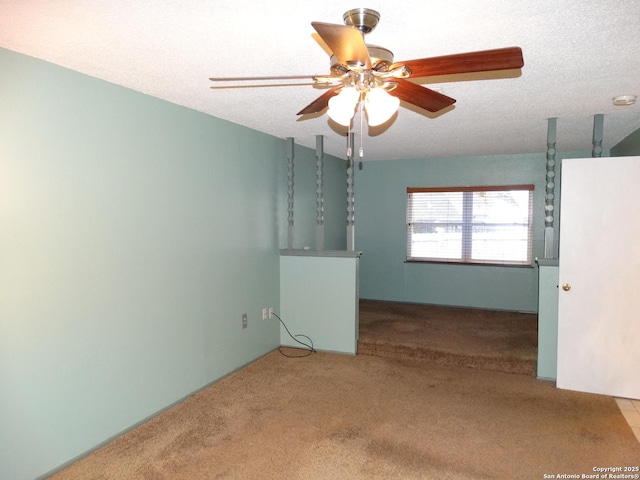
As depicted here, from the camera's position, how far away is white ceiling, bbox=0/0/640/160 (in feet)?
5.73

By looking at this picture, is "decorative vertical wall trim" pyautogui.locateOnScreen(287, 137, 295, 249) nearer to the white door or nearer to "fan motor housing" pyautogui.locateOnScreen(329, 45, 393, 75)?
the white door

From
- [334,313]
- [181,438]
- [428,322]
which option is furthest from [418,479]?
[428,322]

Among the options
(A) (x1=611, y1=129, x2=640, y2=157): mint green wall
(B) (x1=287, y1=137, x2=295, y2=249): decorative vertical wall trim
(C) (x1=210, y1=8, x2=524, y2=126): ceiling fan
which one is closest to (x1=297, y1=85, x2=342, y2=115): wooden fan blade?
(C) (x1=210, y1=8, x2=524, y2=126): ceiling fan

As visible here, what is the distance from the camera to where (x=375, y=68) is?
172cm

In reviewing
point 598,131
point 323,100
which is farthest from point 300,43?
point 598,131

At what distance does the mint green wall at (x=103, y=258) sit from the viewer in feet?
7.37

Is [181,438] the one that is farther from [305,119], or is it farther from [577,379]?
[577,379]

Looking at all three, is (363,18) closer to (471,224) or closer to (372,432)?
(372,432)

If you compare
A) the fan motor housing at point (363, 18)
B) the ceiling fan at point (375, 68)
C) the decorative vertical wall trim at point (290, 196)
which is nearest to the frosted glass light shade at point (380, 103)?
the ceiling fan at point (375, 68)

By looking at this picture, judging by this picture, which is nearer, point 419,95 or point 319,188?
point 419,95

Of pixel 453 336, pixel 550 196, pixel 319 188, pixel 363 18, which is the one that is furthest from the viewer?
pixel 453 336

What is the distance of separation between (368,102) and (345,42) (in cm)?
39

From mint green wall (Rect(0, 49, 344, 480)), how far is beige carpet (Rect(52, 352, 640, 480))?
30cm

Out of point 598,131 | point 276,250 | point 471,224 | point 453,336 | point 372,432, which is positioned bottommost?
point 372,432
